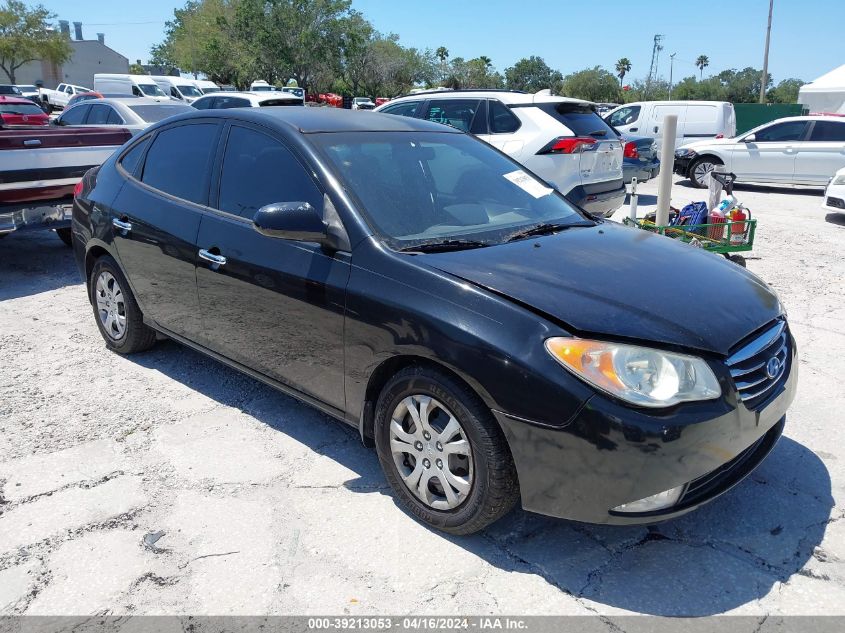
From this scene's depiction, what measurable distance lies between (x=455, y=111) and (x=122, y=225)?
17.5 feet

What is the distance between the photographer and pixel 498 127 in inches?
337

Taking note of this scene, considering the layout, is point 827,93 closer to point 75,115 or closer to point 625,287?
point 75,115

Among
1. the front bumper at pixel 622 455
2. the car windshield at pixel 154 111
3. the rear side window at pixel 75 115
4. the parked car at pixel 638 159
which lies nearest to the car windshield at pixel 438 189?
the front bumper at pixel 622 455

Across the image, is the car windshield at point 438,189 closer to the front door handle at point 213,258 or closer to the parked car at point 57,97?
the front door handle at point 213,258

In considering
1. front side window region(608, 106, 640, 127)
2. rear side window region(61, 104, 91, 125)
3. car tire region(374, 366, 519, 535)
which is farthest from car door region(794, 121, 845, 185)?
car tire region(374, 366, 519, 535)

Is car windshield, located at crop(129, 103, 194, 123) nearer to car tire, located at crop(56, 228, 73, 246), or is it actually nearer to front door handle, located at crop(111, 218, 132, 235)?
car tire, located at crop(56, 228, 73, 246)

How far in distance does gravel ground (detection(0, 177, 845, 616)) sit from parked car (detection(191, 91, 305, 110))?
11.1 meters

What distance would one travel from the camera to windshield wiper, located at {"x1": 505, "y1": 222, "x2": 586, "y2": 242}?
3.43 meters

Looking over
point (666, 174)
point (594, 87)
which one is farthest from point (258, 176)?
point (594, 87)

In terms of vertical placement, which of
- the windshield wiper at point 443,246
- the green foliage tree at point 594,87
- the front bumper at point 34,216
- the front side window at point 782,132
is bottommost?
the front bumper at point 34,216

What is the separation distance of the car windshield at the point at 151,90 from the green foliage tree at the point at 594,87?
49.6 meters

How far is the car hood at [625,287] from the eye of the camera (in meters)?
2.64

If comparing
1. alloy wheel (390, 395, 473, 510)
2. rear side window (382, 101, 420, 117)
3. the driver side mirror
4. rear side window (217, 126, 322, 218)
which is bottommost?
alloy wheel (390, 395, 473, 510)

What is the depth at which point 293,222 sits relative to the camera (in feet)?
10.4
